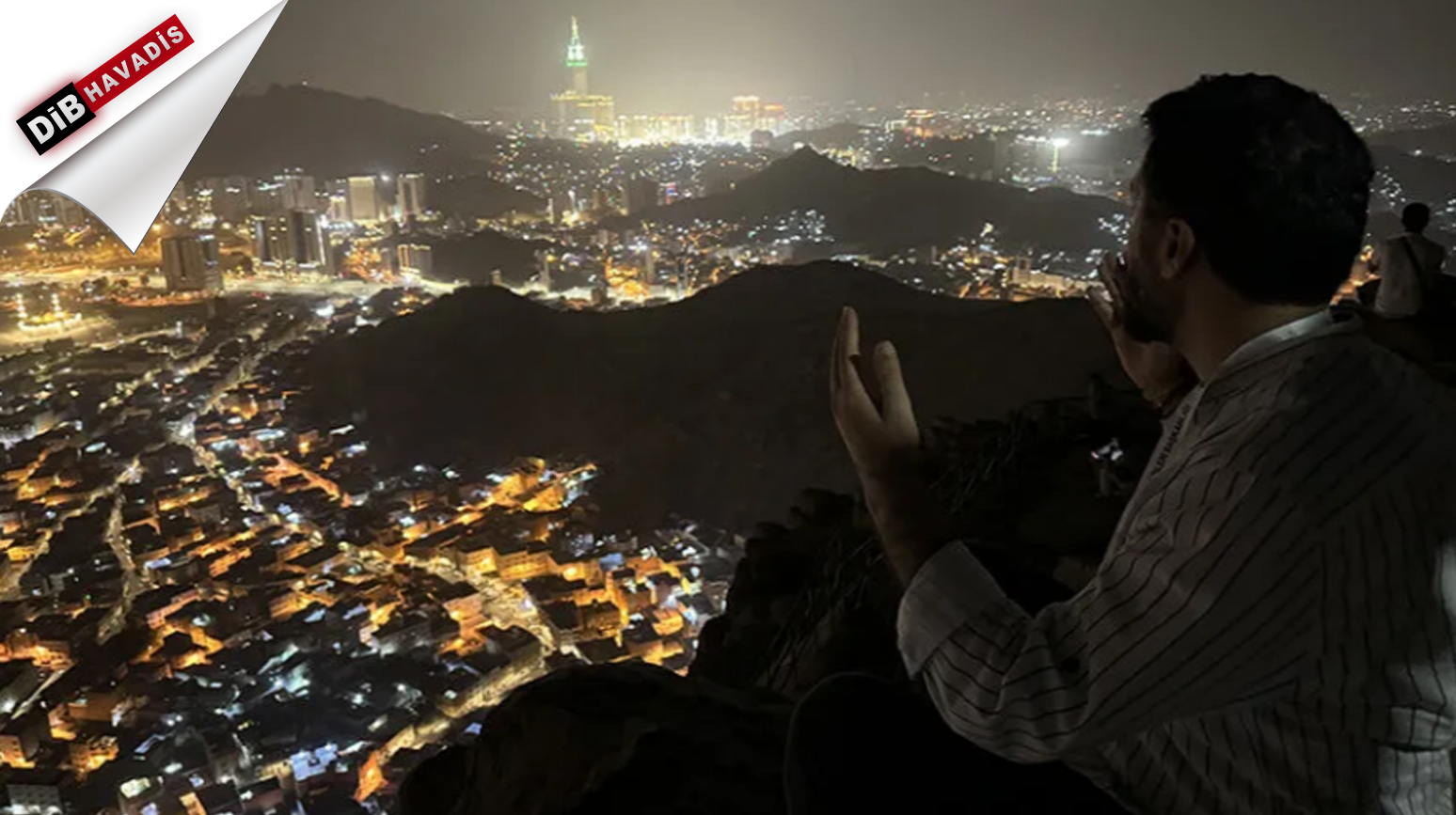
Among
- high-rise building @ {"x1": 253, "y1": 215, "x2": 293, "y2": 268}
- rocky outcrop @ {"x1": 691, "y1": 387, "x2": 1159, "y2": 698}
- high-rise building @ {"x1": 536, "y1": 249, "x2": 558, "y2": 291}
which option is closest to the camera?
rocky outcrop @ {"x1": 691, "y1": 387, "x2": 1159, "y2": 698}

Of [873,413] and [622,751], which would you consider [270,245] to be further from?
[873,413]

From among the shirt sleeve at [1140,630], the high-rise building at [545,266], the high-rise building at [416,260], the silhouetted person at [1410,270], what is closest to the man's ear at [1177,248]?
the shirt sleeve at [1140,630]

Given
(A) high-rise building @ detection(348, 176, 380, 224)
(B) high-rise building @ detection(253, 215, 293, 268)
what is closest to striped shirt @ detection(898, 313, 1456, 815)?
(B) high-rise building @ detection(253, 215, 293, 268)

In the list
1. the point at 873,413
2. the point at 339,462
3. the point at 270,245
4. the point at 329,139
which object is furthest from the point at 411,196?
the point at 873,413

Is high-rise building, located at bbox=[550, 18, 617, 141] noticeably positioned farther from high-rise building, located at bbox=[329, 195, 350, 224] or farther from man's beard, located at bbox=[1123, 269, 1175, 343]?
man's beard, located at bbox=[1123, 269, 1175, 343]

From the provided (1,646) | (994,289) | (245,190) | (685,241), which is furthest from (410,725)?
(245,190)

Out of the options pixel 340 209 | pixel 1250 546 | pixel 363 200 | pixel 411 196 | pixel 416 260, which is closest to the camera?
pixel 1250 546
